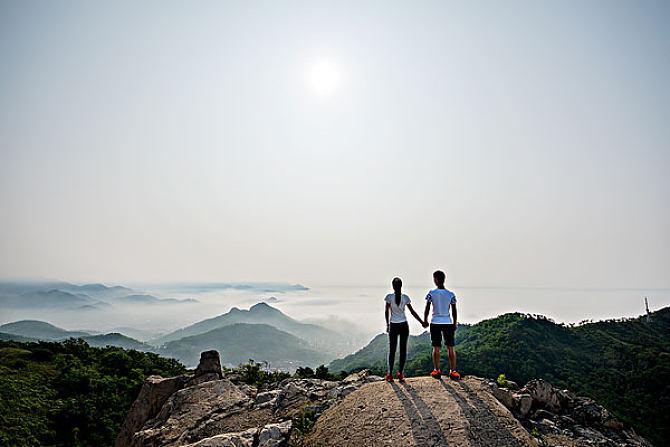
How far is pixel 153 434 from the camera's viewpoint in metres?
11.4

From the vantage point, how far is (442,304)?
35.0 feet

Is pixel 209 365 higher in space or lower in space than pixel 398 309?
lower

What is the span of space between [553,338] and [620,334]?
1974cm

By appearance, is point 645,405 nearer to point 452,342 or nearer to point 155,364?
point 452,342

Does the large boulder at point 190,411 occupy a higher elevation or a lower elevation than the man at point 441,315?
lower

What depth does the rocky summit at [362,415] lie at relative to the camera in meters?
8.42

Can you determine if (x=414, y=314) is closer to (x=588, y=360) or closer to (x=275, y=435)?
(x=275, y=435)

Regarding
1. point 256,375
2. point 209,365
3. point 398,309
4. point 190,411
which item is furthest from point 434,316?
point 256,375

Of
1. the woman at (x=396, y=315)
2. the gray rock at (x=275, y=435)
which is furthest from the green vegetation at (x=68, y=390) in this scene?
the woman at (x=396, y=315)

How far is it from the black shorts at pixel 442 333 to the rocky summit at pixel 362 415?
107 centimetres

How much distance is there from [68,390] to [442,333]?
134 feet

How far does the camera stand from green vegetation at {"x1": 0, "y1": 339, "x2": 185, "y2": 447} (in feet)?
97.1

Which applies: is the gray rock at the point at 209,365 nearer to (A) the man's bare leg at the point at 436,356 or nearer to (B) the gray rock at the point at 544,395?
(A) the man's bare leg at the point at 436,356

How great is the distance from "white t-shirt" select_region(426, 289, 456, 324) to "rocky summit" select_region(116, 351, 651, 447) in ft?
5.52
